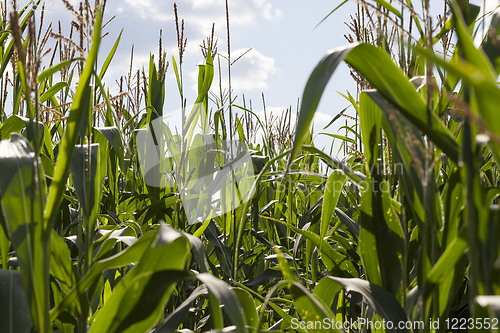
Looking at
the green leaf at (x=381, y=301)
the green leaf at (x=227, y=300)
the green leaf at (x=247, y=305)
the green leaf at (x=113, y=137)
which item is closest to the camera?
the green leaf at (x=227, y=300)

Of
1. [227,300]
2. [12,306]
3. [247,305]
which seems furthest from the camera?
[247,305]

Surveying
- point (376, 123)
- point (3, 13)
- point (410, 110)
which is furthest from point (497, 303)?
point (3, 13)

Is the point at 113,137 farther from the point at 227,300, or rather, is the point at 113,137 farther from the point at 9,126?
the point at 227,300

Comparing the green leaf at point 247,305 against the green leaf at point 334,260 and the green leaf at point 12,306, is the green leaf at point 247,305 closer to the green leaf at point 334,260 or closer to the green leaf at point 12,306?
the green leaf at point 334,260

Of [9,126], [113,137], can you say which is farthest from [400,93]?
[9,126]

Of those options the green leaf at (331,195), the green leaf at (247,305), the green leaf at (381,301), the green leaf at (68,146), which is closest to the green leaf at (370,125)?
the green leaf at (331,195)

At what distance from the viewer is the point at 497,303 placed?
303 mm

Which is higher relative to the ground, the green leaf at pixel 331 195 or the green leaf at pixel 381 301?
the green leaf at pixel 331 195

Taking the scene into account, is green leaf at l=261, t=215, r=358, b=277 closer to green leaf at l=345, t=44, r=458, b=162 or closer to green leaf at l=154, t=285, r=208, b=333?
green leaf at l=154, t=285, r=208, b=333

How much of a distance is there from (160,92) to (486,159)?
3.85 ft

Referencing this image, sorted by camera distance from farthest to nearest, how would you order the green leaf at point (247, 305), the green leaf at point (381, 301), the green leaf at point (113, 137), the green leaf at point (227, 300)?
the green leaf at point (113, 137)
the green leaf at point (247, 305)
the green leaf at point (381, 301)
the green leaf at point (227, 300)

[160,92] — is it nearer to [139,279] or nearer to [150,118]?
[150,118]

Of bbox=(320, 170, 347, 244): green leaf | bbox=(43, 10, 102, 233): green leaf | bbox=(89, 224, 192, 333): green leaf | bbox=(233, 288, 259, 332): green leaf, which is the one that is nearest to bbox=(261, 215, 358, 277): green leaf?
bbox=(320, 170, 347, 244): green leaf

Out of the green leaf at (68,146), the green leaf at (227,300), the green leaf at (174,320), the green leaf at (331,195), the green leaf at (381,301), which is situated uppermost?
the green leaf at (68,146)
